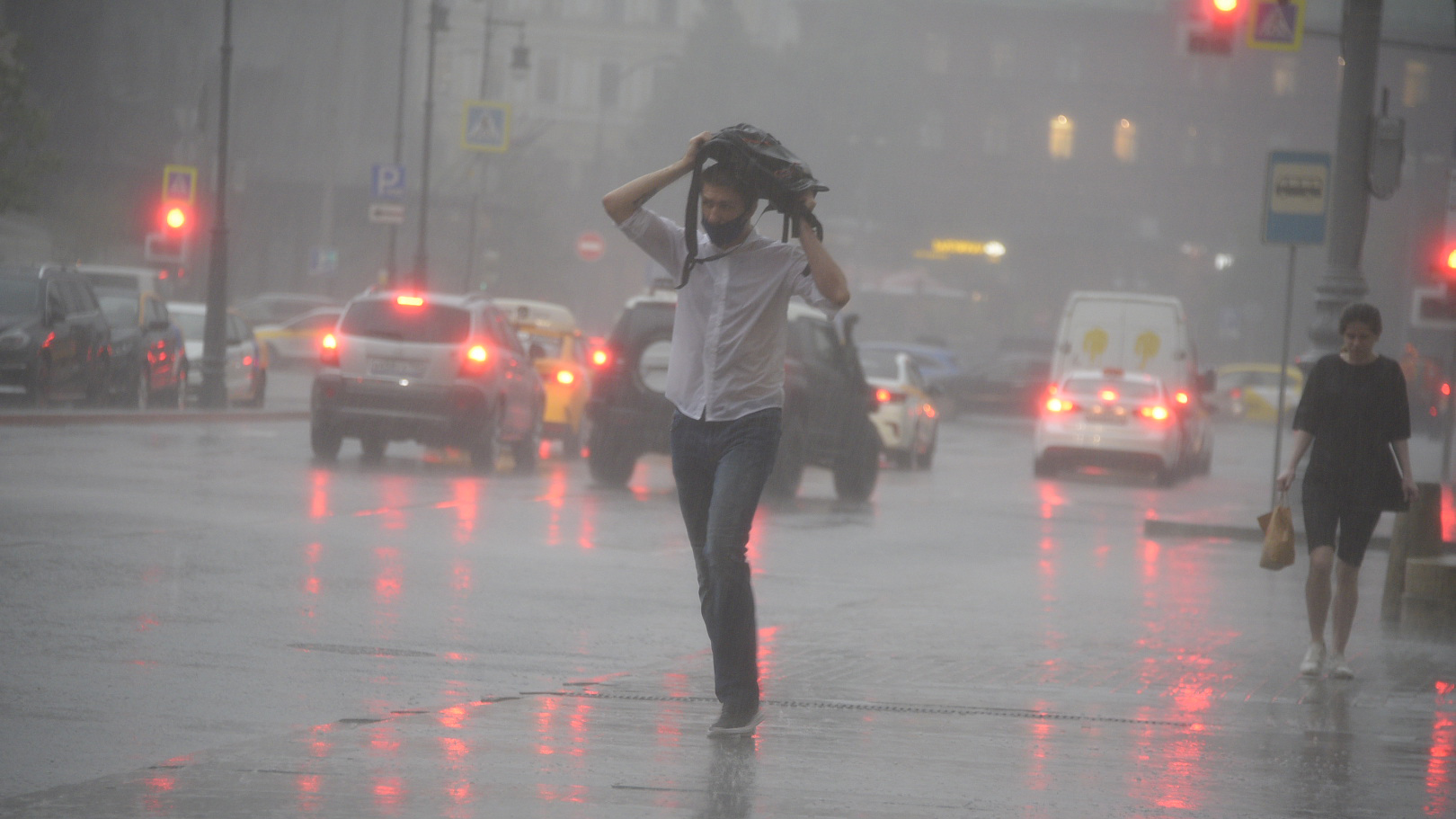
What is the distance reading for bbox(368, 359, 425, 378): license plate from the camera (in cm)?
1981

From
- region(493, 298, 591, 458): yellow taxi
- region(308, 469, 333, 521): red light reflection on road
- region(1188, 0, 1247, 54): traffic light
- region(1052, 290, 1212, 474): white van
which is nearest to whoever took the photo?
region(308, 469, 333, 521): red light reflection on road

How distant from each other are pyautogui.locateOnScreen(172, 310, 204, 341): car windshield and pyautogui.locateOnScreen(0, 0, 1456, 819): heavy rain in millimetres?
87

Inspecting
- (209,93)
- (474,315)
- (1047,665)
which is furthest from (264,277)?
(1047,665)

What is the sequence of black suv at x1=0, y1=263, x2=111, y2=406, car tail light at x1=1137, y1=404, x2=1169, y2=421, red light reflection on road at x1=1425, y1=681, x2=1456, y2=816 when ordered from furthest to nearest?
car tail light at x1=1137, y1=404, x2=1169, y2=421
black suv at x1=0, y1=263, x2=111, y2=406
red light reflection on road at x1=1425, y1=681, x2=1456, y2=816

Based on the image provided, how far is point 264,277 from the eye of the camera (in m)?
61.6

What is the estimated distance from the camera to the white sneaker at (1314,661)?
8859 millimetres

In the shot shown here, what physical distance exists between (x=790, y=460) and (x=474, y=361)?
131 inches

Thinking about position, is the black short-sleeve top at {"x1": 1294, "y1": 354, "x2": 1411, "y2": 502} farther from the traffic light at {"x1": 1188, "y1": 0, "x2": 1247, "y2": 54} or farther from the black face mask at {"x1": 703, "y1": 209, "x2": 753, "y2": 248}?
the traffic light at {"x1": 1188, "y1": 0, "x2": 1247, "y2": 54}

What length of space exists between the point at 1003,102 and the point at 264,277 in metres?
48.7

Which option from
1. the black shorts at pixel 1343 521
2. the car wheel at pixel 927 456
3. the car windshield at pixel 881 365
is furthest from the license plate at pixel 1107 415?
the black shorts at pixel 1343 521

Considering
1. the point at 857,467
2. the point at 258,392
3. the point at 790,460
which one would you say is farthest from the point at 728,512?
the point at 258,392

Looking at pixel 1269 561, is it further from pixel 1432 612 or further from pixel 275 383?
pixel 275 383

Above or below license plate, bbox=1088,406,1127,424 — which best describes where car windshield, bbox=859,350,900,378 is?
above

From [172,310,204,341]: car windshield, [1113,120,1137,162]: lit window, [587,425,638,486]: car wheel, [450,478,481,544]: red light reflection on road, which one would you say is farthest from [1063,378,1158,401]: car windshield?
[1113,120,1137,162]: lit window
